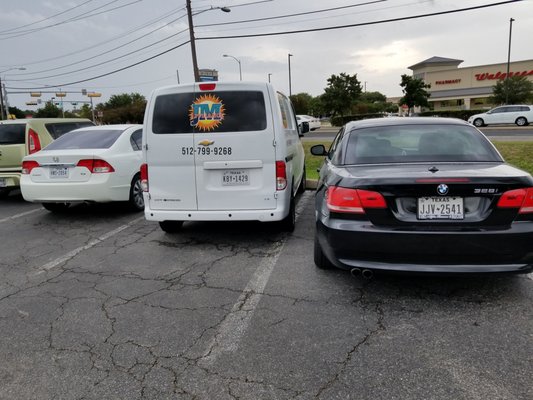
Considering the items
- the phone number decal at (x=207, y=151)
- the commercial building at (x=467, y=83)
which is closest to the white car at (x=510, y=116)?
the phone number decal at (x=207, y=151)

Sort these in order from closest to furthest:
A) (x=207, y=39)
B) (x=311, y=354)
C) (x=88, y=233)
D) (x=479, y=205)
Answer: (x=311, y=354) → (x=479, y=205) → (x=88, y=233) → (x=207, y=39)

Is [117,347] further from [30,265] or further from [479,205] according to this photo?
[479,205]

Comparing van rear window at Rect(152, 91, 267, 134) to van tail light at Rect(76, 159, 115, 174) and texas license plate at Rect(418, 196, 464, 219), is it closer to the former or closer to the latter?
van tail light at Rect(76, 159, 115, 174)

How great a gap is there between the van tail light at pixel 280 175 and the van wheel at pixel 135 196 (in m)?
3.12

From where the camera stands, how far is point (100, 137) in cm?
724

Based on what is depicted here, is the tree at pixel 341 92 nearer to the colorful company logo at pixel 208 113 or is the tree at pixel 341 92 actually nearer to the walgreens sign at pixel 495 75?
the walgreens sign at pixel 495 75

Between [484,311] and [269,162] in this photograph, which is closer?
[484,311]

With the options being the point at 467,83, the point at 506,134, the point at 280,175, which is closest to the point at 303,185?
the point at 280,175

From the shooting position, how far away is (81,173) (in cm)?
651

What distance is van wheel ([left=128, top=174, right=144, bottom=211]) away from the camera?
703 centimetres

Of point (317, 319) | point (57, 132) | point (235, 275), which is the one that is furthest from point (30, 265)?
point (57, 132)

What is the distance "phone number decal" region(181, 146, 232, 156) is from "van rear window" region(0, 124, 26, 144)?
5379 mm

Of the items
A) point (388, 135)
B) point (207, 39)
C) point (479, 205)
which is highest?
point (207, 39)

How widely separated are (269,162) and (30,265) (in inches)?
116
